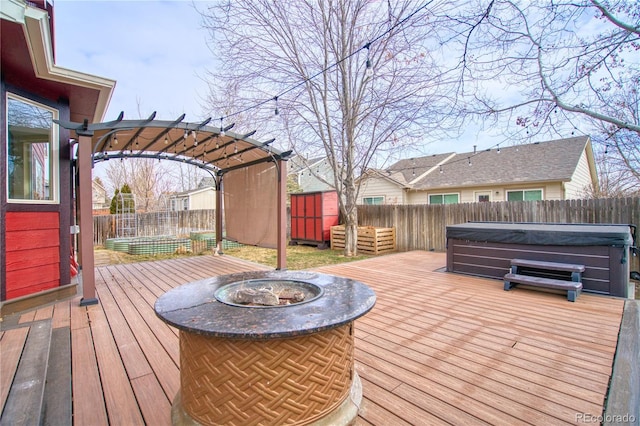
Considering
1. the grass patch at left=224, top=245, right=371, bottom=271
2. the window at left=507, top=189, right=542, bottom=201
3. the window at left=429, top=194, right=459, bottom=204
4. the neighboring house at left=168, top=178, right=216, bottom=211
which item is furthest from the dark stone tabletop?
the neighboring house at left=168, top=178, right=216, bottom=211

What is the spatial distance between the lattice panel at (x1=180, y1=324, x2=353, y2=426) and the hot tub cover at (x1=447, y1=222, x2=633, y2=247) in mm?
4132

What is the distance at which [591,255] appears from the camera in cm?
388

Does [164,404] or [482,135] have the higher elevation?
[482,135]

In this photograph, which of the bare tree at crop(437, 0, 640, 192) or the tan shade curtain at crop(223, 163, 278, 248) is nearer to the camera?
the bare tree at crop(437, 0, 640, 192)

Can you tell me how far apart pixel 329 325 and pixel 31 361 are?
2313 millimetres

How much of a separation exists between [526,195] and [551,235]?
7.75m

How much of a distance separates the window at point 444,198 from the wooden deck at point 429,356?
8704 millimetres

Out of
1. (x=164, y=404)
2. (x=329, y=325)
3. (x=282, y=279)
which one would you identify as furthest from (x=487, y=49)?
(x=164, y=404)

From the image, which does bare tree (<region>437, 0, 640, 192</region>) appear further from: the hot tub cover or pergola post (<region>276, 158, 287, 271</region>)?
pergola post (<region>276, 158, 287, 271</region>)

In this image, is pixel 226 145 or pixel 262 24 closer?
pixel 226 145

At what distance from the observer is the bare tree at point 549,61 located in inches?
181

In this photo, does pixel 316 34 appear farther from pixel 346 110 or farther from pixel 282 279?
pixel 282 279

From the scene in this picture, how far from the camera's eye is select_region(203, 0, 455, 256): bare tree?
7.38 metres

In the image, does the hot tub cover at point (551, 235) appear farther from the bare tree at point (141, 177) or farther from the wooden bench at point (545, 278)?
the bare tree at point (141, 177)
